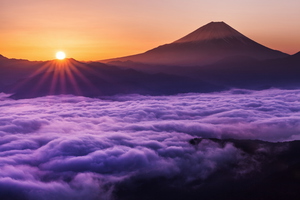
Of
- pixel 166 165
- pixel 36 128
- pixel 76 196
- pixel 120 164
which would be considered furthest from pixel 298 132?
pixel 36 128

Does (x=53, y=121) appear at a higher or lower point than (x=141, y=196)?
higher

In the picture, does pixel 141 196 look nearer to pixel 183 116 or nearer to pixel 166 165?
pixel 166 165

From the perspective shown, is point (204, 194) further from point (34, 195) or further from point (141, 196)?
point (34, 195)

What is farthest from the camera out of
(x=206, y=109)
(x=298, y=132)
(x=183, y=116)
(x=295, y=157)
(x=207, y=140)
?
(x=206, y=109)

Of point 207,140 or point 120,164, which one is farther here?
point 207,140

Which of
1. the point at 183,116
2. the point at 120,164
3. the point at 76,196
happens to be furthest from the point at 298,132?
the point at 76,196

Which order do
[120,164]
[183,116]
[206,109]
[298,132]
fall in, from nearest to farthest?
[120,164]
[298,132]
[183,116]
[206,109]
